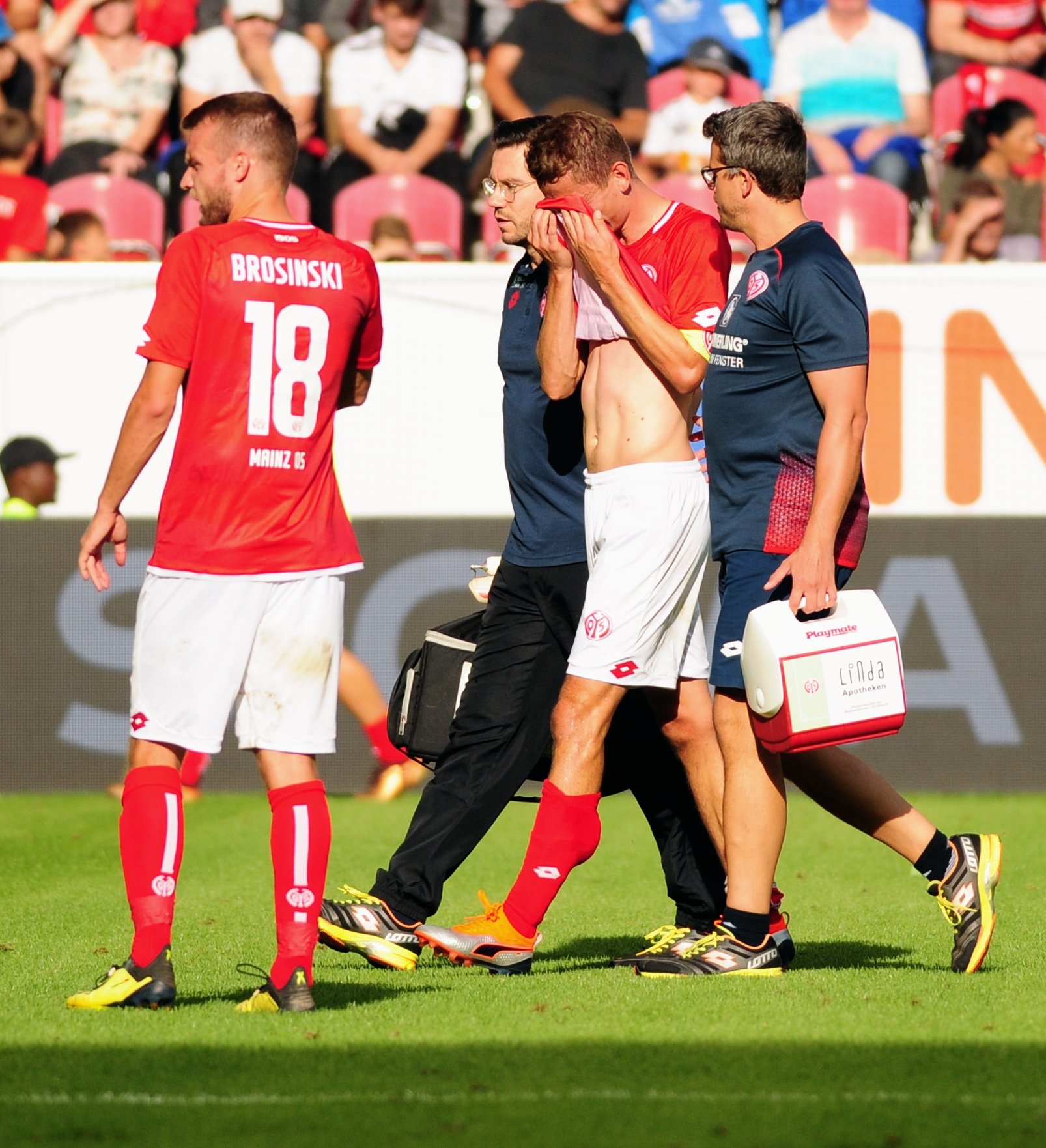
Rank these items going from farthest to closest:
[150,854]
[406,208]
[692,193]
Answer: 1. [406,208]
2. [692,193]
3. [150,854]

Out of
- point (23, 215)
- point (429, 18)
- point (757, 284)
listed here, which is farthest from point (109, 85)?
point (757, 284)

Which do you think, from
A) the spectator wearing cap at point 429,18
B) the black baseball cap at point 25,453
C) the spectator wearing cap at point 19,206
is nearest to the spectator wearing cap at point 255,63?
the spectator wearing cap at point 429,18

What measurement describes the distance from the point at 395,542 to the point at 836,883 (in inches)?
146

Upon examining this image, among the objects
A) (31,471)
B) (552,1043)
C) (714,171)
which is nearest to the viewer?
(552,1043)

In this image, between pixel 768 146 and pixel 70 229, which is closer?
pixel 768 146

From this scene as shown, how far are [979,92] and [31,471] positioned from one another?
718cm

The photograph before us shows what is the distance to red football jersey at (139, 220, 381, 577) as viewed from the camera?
408cm

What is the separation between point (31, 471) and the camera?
10.5m

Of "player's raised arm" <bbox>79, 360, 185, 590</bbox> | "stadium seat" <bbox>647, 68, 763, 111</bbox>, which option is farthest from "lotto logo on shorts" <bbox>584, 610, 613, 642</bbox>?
"stadium seat" <bbox>647, 68, 763, 111</bbox>

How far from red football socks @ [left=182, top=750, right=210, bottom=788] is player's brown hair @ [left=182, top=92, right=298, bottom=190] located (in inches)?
217

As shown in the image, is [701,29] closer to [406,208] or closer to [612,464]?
[406,208]

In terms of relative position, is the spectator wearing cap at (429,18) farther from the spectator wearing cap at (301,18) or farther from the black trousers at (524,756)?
the black trousers at (524,756)

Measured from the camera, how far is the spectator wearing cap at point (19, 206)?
476 inches

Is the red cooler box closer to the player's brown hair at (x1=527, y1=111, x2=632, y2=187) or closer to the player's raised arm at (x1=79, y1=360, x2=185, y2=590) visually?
the player's brown hair at (x1=527, y1=111, x2=632, y2=187)
